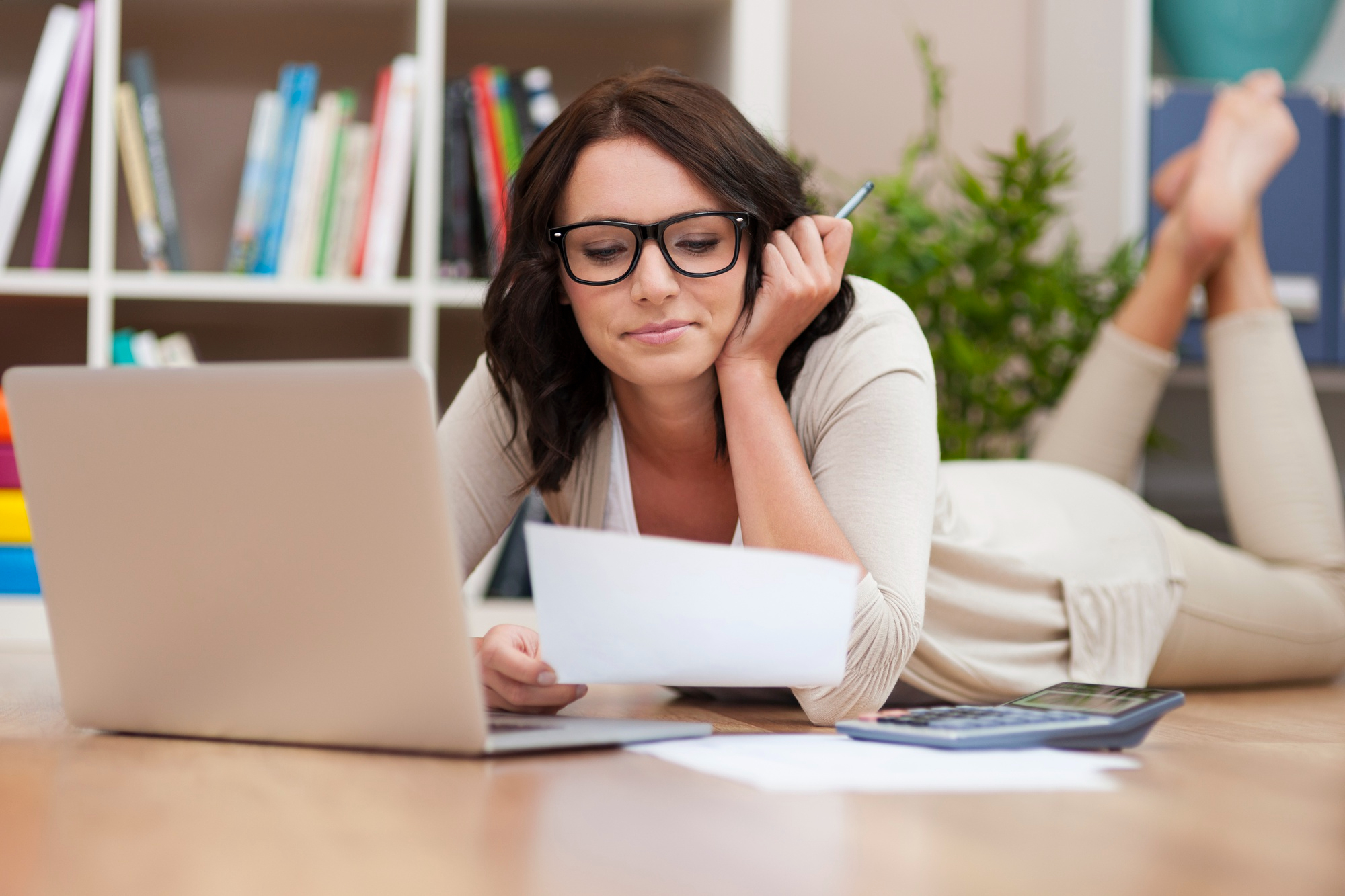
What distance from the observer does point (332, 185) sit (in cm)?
195

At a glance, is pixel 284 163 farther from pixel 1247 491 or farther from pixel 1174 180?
pixel 1247 491

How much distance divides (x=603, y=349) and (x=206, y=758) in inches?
20.7

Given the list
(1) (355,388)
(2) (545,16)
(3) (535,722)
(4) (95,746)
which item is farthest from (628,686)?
(2) (545,16)

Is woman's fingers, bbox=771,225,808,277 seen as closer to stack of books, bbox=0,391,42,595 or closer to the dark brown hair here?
the dark brown hair

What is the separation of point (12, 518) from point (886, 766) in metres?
1.66

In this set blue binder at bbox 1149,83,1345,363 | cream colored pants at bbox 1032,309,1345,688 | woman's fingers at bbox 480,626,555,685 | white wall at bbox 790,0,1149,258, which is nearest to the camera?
woman's fingers at bbox 480,626,555,685

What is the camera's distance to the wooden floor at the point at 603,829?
0.43 meters

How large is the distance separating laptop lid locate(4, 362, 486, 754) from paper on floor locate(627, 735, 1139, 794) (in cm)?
13

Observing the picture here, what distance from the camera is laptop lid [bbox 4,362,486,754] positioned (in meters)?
0.61

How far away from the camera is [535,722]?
797 millimetres

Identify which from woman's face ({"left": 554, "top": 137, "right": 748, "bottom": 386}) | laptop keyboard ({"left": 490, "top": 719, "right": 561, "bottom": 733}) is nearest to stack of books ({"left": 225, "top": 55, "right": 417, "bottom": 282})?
woman's face ({"left": 554, "top": 137, "right": 748, "bottom": 386})

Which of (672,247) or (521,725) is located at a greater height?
(672,247)

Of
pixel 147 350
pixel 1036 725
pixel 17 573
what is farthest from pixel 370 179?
pixel 1036 725

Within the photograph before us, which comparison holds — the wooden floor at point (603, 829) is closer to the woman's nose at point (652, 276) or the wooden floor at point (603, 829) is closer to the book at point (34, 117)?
the woman's nose at point (652, 276)
